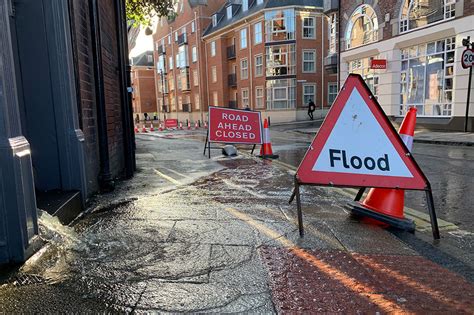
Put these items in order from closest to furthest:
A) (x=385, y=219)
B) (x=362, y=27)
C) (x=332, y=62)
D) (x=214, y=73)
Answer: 1. (x=385, y=219)
2. (x=362, y=27)
3. (x=332, y=62)
4. (x=214, y=73)

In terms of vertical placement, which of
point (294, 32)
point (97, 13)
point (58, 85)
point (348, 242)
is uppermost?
point (294, 32)

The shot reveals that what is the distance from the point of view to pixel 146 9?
1323 cm

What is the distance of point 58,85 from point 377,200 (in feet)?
12.0

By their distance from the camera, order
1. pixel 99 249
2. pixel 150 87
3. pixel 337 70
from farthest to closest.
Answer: pixel 150 87
pixel 337 70
pixel 99 249

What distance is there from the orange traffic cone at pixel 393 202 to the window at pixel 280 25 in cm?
3292

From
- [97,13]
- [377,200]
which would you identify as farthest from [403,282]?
[97,13]

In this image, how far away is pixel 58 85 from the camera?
3879 mm

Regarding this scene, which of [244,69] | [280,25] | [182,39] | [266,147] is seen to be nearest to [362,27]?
[280,25]

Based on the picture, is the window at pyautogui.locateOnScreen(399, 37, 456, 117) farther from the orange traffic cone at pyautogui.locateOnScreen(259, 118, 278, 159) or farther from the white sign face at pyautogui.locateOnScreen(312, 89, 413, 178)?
the white sign face at pyautogui.locateOnScreen(312, 89, 413, 178)

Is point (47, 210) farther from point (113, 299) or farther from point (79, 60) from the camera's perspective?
point (79, 60)

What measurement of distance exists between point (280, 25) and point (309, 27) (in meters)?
2.81

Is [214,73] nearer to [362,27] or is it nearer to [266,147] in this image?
[362,27]

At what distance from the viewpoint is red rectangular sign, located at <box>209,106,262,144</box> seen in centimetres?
1009

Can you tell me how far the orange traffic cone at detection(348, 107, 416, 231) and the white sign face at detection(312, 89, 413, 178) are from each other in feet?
1.31
